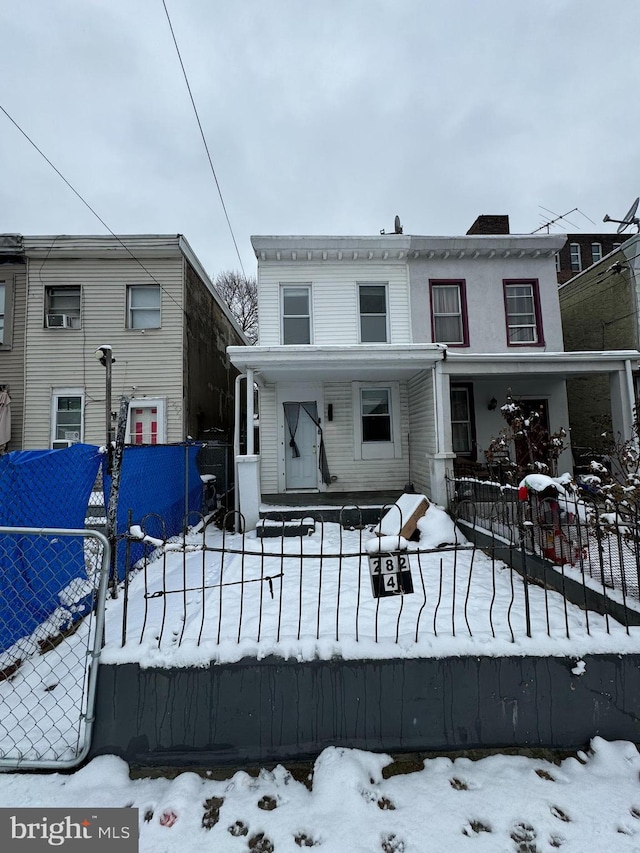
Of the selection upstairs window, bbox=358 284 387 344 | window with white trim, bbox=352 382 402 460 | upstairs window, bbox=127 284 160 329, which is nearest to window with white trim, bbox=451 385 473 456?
window with white trim, bbox=352 382 402 460

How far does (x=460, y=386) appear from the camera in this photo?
9586 mm

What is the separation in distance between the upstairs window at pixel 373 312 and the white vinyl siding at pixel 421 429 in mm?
1424

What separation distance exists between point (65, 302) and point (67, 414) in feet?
9.42

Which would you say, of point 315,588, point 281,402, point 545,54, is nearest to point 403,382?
point 281,402

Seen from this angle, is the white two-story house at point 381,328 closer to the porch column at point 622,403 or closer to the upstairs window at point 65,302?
the porch column at point 622,403

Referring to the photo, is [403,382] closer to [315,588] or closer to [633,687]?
[315,588]

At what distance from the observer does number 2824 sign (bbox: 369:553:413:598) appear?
244 cm

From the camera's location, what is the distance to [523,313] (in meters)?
9.38

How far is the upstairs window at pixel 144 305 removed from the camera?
9.57 metres

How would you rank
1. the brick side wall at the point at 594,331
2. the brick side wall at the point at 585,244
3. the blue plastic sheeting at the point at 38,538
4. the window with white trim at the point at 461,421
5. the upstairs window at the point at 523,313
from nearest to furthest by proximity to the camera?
the blue plastic sheeting at the point at 38,538
the upstairs window at the point at 523,313
the window with white trim at the point at 461,421
the brick side wall at the point at 594,331
the brick side wall at the point at 585,244

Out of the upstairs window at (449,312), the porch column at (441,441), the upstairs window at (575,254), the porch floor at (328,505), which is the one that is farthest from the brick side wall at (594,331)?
the upstairs window at (575,254)

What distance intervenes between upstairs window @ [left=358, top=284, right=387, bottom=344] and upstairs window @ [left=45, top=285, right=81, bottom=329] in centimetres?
714

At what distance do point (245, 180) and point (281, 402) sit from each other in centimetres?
598

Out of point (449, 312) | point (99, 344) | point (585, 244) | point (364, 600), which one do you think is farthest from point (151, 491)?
point (585, 244)
